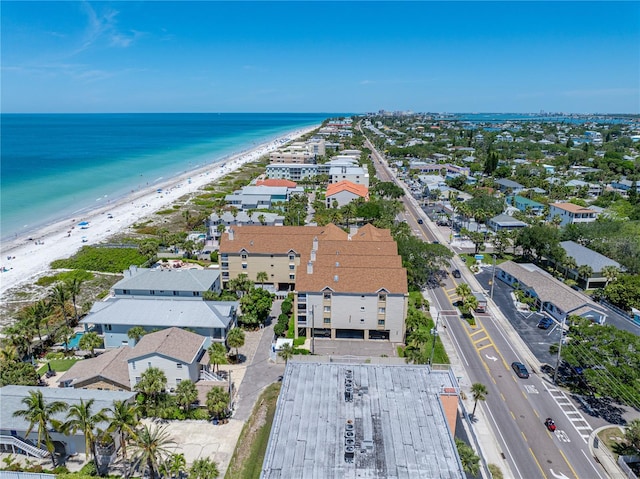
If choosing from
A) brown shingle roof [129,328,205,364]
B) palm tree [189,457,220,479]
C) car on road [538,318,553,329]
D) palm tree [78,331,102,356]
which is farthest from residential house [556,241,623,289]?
palm tree [78,331,102,356]

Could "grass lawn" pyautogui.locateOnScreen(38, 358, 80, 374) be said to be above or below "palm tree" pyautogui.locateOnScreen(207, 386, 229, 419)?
below

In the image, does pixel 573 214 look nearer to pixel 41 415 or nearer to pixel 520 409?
pixel 520 409

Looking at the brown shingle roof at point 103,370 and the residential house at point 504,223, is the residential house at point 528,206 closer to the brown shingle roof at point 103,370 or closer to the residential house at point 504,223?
the residential house at point 504,223

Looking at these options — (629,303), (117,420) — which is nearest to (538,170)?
(629,303)

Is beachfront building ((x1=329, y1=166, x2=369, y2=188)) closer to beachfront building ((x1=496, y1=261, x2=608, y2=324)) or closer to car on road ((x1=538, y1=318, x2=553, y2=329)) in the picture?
beachfront building ((x1=496, y1=261, x2=608, y2=324))

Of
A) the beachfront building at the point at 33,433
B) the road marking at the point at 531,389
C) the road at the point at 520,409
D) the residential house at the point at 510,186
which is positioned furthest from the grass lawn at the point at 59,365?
the residential house at the point at 510,186

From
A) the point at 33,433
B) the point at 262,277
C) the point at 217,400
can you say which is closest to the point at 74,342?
the point at 33,433
